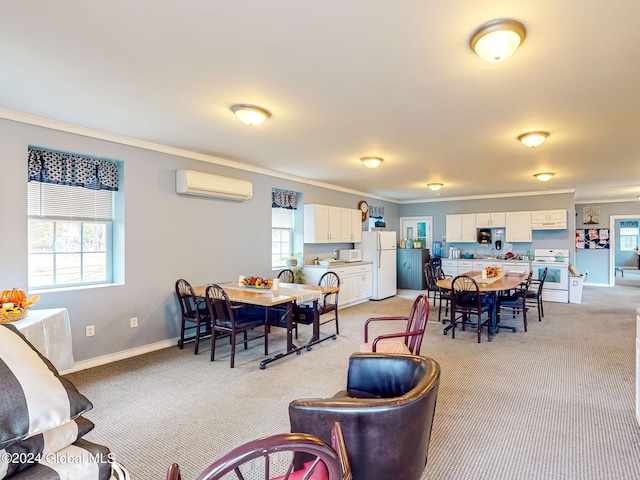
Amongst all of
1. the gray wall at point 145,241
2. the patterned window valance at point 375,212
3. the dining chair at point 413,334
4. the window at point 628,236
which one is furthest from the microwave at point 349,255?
the window at point 628,236

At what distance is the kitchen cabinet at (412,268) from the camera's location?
358 inches

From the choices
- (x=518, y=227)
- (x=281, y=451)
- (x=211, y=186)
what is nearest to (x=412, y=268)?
(x=518, y=227)

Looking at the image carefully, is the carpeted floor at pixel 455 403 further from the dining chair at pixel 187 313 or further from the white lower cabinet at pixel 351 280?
the white lower cabinet at pixel 351 280

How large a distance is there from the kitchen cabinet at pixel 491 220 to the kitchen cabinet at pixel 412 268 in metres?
1.50

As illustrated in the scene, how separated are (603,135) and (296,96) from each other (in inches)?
133

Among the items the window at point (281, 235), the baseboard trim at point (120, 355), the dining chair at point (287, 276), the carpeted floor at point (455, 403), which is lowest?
the carpeted floor at point (455, 403)

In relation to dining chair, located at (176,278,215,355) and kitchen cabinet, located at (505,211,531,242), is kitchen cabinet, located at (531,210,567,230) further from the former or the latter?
dining chair, located at (176,278,215,355)

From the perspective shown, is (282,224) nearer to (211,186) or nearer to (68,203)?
(211,186)

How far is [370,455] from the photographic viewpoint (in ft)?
4.34

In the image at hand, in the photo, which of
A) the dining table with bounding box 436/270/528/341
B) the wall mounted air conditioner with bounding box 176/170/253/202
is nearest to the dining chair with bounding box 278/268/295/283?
the wall mounted air conditioner with bounding box 176/170/253/202

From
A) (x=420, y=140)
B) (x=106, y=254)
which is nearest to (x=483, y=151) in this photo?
(x=420, y=140)

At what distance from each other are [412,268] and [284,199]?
4.51 metres

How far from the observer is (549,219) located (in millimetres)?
7809

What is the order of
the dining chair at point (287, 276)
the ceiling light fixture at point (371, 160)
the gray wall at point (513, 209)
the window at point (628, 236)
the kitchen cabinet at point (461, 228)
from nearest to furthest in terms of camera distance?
1. the ceiling light fixture at point (371, 160)
2. the dining chair at point (287, 276)
3. the gray wall at point (513, 209)
4. the kitchen cabinet at point (461, 228)
5. the window at point (628, 236)
